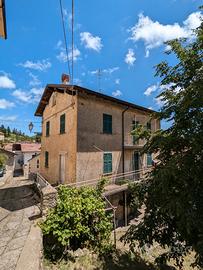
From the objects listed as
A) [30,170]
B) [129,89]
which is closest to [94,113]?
[30,170]

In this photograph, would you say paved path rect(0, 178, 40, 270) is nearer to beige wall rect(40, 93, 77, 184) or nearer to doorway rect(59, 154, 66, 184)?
doorway rect(59, 154, 66, 184)

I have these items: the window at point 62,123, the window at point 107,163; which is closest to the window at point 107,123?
the window at point 107,163

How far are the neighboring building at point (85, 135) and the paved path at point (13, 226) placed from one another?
3.34 m

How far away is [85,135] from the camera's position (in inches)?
482

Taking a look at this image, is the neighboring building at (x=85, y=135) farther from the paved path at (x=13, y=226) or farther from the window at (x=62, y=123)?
the paved path at (x=13, y=226)

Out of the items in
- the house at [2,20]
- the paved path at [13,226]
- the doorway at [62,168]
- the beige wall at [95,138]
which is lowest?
the paved path at [13,226]

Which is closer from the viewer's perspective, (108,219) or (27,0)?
(27,0)

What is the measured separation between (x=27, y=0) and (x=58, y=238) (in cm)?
732

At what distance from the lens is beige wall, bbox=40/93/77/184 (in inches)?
479

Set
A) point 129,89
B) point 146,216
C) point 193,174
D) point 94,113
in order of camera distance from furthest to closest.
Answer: point 129,89
point 94,113
point 146,216
point 193,174

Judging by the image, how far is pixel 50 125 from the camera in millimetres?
16562

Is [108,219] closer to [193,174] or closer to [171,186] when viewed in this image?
[171,186]

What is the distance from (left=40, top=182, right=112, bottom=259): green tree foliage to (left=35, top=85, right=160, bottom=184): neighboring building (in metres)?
4.60

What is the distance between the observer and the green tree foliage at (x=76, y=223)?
5.90 meters
